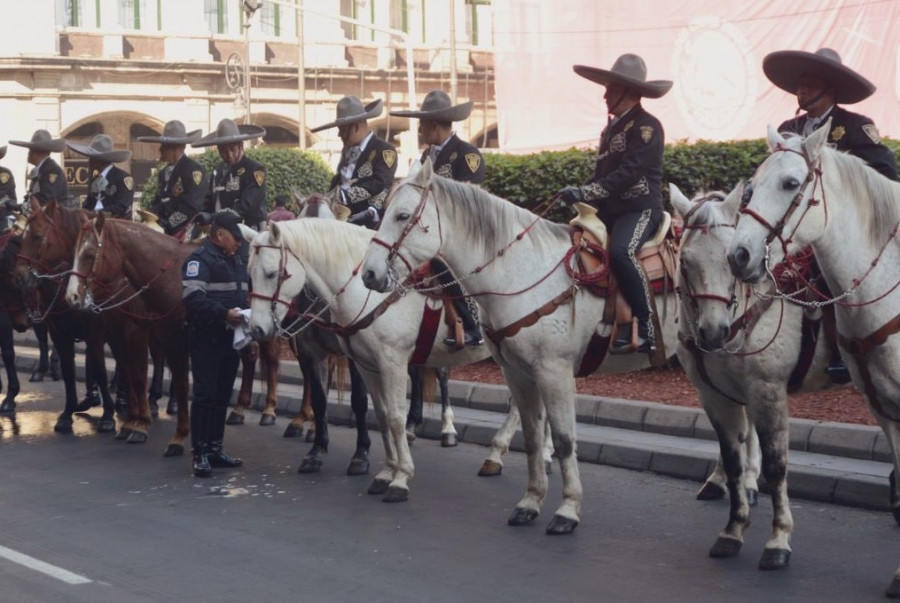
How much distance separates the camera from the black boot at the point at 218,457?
10.8m

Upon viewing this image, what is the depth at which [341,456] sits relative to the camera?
1132 centimetres

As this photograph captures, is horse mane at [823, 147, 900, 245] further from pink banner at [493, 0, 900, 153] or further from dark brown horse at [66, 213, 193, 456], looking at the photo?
pink banner at [493, 0, 900, 153]

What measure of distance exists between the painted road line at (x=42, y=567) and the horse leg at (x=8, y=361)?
235 inches

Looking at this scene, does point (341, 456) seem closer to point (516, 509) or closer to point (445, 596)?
point (516, 509)

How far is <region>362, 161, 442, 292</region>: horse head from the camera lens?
8.31 m

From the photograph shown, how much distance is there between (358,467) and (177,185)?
14.5ft

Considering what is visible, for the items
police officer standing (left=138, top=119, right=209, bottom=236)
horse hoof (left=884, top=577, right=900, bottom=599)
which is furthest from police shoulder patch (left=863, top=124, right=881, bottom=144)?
police officer standing (left=138, top=119, right=209, bottom=236)

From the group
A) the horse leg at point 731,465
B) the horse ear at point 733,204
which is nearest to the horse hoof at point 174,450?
the horse leg at point 731,465

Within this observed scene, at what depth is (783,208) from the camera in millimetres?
6594

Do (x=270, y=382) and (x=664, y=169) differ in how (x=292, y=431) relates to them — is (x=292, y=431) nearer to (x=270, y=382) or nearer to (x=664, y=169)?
(x=270, y=382)

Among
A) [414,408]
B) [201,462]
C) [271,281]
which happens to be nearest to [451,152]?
[271,281]

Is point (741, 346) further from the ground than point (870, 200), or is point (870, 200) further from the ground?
point (870, 200)

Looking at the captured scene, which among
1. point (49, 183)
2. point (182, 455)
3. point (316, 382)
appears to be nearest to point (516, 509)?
point (316, 382)

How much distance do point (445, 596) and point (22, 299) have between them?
795 cm
